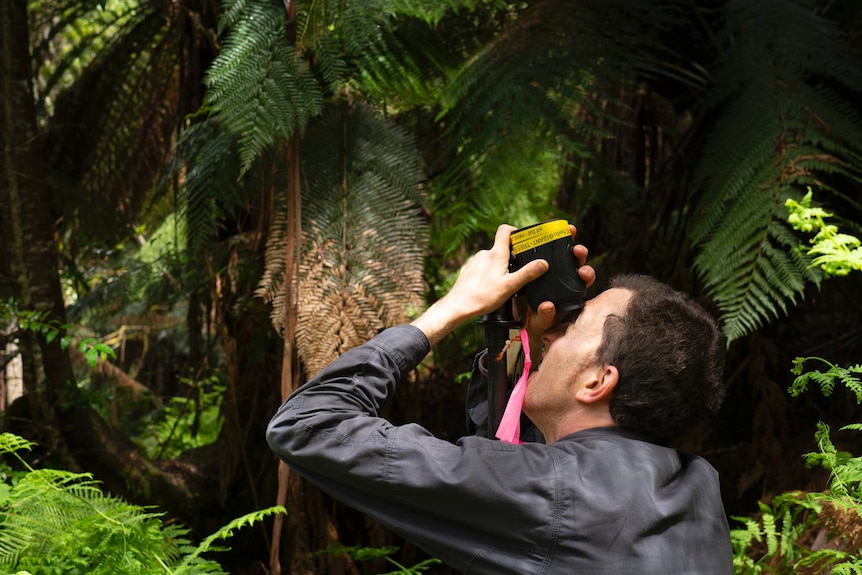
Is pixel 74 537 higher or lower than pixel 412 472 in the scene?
lower

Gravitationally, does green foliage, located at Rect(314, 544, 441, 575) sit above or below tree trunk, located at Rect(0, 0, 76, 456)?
below

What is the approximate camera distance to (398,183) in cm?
248

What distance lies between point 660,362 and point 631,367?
0.05m

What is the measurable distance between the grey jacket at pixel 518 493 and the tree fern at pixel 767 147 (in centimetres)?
80

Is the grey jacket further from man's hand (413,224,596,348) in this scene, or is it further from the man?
man's hand (413,224,596,348)

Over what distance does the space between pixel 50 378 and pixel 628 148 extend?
2.46 meters

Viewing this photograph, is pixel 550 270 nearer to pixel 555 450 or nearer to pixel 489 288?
pixel 489 288

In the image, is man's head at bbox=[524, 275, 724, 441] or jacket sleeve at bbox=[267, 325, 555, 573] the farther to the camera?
man's head at bbox=[524, 275, 724, 441]

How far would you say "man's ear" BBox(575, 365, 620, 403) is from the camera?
1.44 m

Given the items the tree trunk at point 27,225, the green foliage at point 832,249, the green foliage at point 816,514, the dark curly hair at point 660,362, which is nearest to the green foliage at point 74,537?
the tree trunk at point 27,225

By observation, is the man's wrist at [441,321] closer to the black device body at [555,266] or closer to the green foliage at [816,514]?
the black device body at [555,266]

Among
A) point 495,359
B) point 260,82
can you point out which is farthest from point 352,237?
point 495,359

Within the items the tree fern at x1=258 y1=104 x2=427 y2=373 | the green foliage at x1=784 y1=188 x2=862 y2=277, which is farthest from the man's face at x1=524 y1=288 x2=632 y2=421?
the tree fern at x1=258 y1=104 x2=427 y2=373

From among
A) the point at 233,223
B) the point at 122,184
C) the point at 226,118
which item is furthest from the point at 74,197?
the point at 226,118
